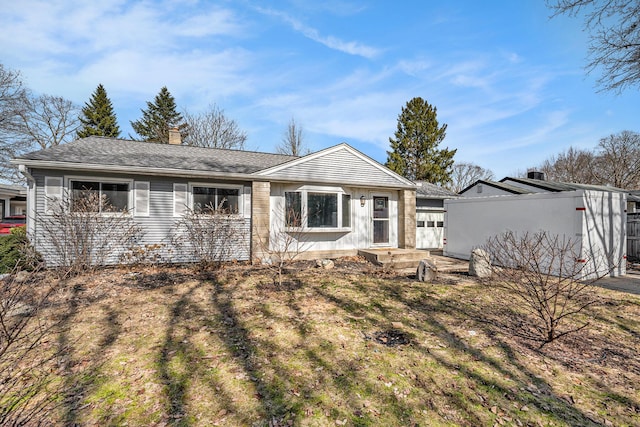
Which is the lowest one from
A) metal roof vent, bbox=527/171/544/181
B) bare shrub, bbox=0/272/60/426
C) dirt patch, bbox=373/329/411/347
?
dirt patch, bbox=373/329/411/347

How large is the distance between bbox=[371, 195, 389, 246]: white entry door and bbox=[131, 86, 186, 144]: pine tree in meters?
24.6

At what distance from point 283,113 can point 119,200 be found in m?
19.8

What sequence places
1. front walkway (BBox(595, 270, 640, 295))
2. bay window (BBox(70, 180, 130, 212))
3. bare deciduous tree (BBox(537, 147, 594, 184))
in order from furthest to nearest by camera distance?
bare deciduous tree (BBox(537, 147, 594, 184))
bay window (BBox(70, 180, 130, 212))
front walkway (BBox(595, 270, 640, 295))

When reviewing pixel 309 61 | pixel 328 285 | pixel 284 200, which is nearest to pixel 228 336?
pixel 328 285

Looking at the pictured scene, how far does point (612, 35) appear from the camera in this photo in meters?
8.85

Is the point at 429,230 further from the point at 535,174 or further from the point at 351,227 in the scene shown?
the point at 535,174

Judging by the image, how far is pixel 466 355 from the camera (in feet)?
12.3

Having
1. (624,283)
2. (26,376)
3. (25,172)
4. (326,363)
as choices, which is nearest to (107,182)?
(25,172)

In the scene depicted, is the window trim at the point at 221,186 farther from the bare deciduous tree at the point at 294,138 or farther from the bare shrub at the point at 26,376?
the bare deciduous tree at the point at 294,138

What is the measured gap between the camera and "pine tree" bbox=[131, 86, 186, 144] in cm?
2958

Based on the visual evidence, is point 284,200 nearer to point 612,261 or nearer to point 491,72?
point 491,72

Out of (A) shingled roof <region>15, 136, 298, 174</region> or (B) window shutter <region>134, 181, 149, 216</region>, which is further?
(B) window shutter <region>134, 181, 149, 216</region>

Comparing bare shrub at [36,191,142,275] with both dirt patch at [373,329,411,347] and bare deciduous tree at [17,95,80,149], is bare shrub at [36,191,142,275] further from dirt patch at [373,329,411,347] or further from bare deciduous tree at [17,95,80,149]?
bare deciduous tree at [17,95,80,149]

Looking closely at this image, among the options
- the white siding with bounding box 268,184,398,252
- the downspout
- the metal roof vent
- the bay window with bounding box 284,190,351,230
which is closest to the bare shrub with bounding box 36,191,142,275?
the downspout
